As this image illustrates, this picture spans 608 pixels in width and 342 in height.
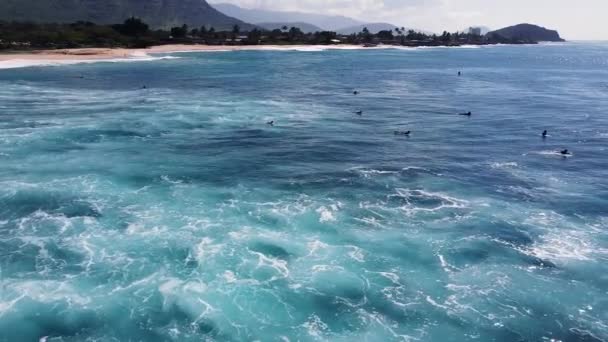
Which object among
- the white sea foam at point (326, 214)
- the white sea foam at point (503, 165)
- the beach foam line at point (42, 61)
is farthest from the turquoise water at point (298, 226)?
the beach foam line at point (42, 61)

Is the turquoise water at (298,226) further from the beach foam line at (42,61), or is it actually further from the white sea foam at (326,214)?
the beach foam line at (42,61)

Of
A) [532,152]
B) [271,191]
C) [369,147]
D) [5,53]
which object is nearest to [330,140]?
[369,147]

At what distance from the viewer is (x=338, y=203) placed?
50.1 metres

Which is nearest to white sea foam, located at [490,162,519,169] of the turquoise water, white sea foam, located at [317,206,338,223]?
the turquoise water

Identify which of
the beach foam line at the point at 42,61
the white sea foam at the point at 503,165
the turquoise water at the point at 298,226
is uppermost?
the beach foam line at the point at 42,61

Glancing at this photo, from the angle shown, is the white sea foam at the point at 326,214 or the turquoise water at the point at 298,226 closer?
the turquoise water at the point at 298,226

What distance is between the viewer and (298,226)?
45.1 meters

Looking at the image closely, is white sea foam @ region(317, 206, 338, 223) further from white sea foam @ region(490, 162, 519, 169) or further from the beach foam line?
the beach foam line

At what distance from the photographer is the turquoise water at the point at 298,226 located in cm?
3259

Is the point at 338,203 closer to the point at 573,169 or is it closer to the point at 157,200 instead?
the point at 157,200

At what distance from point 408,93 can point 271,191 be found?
267ft

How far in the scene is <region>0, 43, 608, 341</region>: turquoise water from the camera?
32594mm

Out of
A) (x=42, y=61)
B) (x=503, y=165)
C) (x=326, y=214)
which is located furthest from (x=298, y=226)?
(x=42, y=61)

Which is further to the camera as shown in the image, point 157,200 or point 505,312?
point 157,200
